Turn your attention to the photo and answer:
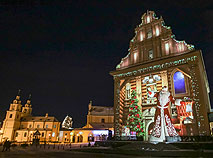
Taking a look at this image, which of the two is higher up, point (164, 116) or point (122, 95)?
point (122, 95)

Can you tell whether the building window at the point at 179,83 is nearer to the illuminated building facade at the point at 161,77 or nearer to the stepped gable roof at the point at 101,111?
the illuminated building facade at the point at 161,77

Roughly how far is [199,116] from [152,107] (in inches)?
254

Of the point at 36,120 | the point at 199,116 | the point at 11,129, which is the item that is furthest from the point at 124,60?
the point at 11,129

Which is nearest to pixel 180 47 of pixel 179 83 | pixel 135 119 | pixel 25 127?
pixel 179 83

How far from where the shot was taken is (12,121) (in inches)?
2413

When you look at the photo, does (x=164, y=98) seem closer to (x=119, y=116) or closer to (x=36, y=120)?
(x=119, y=116)

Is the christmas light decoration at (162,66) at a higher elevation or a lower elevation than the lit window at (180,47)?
lower

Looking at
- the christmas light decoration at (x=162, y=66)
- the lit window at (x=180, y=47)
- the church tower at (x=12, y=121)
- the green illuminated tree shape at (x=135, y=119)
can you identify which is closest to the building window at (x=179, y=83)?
the christmas light decoration at (x=162, y=66)

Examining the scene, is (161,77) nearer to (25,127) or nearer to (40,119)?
(40,119)

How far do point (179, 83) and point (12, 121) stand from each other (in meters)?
65.3

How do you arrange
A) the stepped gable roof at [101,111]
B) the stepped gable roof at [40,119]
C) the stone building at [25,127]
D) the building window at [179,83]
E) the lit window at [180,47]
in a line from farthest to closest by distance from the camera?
1. the stepped gable roof at [40,119]
2. the stone building at [25,127]
3. the stepped gable roof at [101,111]
4. the lit window at [180,47]
5. the building window at [179,83]

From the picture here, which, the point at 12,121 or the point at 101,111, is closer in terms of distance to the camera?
the point at 101,111

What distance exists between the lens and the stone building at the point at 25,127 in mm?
58406

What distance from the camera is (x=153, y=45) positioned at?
26.6 metres
